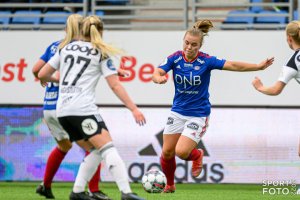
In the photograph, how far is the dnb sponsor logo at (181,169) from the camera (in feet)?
46.0

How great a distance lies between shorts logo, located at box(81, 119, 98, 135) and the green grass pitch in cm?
214

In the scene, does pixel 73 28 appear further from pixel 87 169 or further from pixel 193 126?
pixel 193 126

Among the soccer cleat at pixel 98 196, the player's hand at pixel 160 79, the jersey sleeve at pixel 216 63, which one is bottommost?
the soccer cleat at pixel 98 196

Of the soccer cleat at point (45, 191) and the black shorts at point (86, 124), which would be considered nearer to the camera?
the black shorts at point (86, 124)

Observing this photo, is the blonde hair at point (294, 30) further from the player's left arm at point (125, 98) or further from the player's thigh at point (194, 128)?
the player's left arm at point (125, 98)

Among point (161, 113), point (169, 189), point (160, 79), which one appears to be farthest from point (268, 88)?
point (161, 113)

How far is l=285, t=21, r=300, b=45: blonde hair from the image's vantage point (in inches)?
368

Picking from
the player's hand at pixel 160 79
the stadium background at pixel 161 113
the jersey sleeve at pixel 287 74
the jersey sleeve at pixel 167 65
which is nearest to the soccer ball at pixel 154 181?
the jersey sleeve at pixel 167 65

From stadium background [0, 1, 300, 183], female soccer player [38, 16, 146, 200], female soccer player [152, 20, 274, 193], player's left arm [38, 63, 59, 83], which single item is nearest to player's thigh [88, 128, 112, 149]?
female soccer player [38, 16, 146, 200]

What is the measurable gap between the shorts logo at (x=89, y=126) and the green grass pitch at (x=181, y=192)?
7.01 ft

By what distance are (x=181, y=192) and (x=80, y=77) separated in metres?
3.76

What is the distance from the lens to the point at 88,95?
27.6 feet

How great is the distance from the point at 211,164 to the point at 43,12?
458cm

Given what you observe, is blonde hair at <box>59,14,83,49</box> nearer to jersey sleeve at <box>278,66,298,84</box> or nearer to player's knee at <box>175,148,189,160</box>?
jersey sleeve at <box>278,66,298,84</box>
